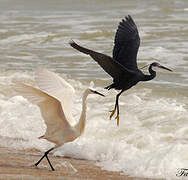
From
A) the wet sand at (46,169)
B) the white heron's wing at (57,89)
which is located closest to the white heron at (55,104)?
the white heron's wing at (57,89)

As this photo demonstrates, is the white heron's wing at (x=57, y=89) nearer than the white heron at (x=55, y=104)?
No

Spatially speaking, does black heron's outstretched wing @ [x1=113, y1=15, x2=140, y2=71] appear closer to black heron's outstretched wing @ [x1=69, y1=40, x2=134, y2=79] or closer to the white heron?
black heron's outstretched wing @ [x1=69, y1=40, x2=134, y2=79]

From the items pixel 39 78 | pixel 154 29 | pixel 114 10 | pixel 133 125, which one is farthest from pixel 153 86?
pixel 114 10

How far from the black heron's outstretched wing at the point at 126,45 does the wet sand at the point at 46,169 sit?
4.54ft

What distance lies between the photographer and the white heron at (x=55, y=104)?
5.87 meters

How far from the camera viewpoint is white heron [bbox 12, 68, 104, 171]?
19.3ft

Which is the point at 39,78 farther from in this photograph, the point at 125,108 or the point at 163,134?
the point at 125,108

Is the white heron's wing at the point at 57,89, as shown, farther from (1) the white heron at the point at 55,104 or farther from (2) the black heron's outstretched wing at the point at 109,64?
(2) the black heron's outstretched wing at the point at 109,64

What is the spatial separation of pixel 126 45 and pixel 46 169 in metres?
2.03

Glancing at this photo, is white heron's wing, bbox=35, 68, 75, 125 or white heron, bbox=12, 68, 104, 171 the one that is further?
white heron's wing, bbox=35, 68, 75, 125

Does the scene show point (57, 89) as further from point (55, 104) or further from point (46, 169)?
point (46, 169)

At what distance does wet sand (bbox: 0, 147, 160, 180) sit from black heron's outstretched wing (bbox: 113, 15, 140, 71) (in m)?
1.38

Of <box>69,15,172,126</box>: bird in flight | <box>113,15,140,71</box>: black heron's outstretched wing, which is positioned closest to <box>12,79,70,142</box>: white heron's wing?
<box>69,15,172,126</box>: bird in flight

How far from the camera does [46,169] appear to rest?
20.9 feet
